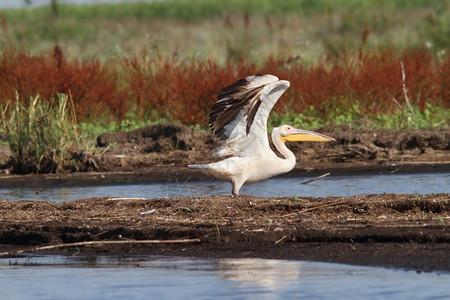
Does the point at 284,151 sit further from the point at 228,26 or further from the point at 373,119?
the point at 228,26

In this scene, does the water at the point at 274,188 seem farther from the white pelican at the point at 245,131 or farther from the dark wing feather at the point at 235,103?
the dark wing feather at the point at 235,103

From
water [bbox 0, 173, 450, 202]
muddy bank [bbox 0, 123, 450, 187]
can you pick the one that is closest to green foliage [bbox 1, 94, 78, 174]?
muddy bank [bbox 0, 123, 450, 187]

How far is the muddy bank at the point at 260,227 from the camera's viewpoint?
6.20 m

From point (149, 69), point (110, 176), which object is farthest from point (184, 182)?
point (149, 69)

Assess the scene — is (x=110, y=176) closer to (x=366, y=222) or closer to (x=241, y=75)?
(x=241, y=75)

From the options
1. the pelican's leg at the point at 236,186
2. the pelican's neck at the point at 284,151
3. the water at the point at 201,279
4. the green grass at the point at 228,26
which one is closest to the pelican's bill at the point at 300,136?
the pelican's neck at the point at 284,151

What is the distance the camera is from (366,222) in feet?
22.6

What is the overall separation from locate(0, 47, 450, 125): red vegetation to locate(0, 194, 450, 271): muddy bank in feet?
26.1

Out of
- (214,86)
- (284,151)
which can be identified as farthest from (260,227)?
(214,86)

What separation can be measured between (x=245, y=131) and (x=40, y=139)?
455 centimetres

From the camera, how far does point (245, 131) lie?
8609 millimetres

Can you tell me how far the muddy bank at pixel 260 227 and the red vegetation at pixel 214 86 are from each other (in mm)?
7954

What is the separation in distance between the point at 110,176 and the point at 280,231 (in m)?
5.71

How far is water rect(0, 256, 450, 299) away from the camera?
5.16 metres
